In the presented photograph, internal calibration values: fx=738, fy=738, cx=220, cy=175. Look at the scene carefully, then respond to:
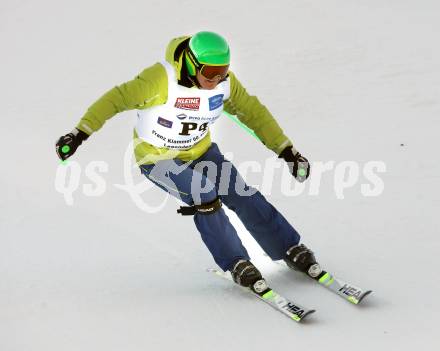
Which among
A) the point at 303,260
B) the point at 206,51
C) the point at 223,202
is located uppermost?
the point at 206,51

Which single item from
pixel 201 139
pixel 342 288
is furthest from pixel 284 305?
pixel 201 139

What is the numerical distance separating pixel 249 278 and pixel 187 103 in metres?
0.92

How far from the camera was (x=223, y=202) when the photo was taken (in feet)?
13.0

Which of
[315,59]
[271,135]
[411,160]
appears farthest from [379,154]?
[315,59]

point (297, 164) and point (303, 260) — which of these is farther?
point (297, 164)

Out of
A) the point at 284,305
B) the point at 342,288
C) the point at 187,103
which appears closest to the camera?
the point at 284,305

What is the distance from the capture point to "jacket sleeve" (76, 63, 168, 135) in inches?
139

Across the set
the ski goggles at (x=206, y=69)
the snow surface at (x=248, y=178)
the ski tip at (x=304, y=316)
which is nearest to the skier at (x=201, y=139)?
the ski goggles at (x=206, y=69)

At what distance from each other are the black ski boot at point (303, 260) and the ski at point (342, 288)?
0.04 meters

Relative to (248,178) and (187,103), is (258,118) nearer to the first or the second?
(187,103)

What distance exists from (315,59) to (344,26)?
917 mm

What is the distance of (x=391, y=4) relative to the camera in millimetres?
8453

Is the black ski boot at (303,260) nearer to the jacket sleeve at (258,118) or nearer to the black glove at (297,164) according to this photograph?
the black glove at (297,164)

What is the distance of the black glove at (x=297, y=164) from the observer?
3.86m
